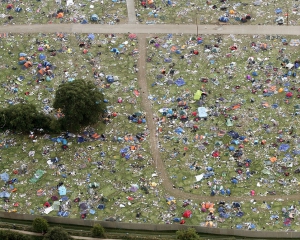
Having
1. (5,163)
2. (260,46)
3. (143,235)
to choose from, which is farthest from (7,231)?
(260,46)

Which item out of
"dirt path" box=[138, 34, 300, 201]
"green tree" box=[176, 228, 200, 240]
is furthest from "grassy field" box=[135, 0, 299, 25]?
"green tree" box=[176, 228, 200, 240]

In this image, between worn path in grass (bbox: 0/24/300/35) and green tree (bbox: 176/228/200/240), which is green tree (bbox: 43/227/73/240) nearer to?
green tree (bbox: 176/228/200/240)

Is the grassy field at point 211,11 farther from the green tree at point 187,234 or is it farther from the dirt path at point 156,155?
the green tree at point 187,234

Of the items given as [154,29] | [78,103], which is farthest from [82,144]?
[154,29]

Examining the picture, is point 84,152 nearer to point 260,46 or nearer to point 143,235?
point 143,235

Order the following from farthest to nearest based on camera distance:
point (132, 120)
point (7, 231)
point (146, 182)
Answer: point (132, 120) → point (146, 182) → point (7, 231)

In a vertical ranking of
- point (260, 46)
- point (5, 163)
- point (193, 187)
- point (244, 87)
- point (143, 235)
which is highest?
point (260, 46)
